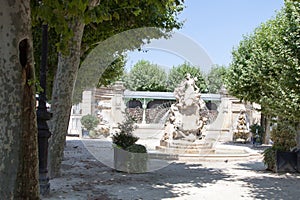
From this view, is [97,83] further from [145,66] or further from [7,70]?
[145,66]

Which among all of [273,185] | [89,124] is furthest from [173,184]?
[89,124]

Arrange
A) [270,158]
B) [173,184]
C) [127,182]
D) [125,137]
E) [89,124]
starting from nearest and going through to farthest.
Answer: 1. [173,184]
2. [127,182]
3. [125,137]
4. [270,158]
5. [89,124]

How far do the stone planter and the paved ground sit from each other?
0.28m

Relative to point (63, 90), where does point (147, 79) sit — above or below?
above

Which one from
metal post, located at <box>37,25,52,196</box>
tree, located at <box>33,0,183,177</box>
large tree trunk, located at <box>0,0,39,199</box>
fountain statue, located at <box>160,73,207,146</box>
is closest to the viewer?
large tree trunk, located at <box>0,0,39,199</box>

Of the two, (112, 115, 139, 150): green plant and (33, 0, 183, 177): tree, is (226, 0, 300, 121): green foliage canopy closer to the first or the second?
(33, 0, 183, 177): tree

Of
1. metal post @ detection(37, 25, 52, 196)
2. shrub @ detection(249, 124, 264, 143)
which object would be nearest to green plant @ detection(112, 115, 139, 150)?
metal post @ detection(37, 25, 52, 196)

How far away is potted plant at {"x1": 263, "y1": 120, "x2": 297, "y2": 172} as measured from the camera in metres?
11.5

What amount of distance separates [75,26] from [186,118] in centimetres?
934

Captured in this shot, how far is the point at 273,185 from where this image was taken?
914cm

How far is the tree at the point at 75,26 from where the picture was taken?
485 cm

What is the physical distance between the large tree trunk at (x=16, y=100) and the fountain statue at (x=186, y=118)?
13033mm

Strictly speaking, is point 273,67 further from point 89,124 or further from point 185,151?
point 89,124

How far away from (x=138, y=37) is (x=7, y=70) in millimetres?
9714
